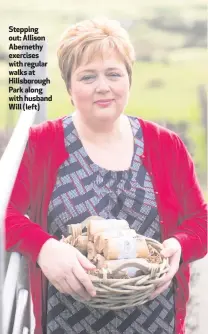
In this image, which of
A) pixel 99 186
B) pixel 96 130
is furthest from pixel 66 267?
pixel 96 130

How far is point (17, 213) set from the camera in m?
1.44

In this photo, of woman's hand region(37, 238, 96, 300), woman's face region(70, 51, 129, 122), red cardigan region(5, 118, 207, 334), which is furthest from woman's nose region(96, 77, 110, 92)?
woman's hand region(37, 238, 96, 300)

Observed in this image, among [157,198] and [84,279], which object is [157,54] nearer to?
[157,198]

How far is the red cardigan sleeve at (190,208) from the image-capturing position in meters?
1.50

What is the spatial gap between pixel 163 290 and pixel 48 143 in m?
0.34

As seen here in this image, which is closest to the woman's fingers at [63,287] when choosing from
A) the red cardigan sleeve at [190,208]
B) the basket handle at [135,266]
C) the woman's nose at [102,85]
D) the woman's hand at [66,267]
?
the woman's hand at [66,267]

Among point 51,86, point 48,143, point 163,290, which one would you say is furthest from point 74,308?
point 51,86

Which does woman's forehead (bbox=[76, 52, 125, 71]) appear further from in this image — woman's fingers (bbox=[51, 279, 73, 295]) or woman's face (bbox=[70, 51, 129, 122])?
woman's fingers (bbox=[51, 279, 73, 295])

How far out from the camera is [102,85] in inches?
56.9

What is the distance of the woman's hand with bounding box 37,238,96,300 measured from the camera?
53.7 inches

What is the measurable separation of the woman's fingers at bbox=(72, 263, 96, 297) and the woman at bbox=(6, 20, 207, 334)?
4 centimetres

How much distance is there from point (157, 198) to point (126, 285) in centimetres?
23

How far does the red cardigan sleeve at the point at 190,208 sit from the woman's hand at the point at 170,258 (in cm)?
3

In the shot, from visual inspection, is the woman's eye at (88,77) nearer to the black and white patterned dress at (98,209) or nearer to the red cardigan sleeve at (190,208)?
the black and white patterned dress at (98,209)
